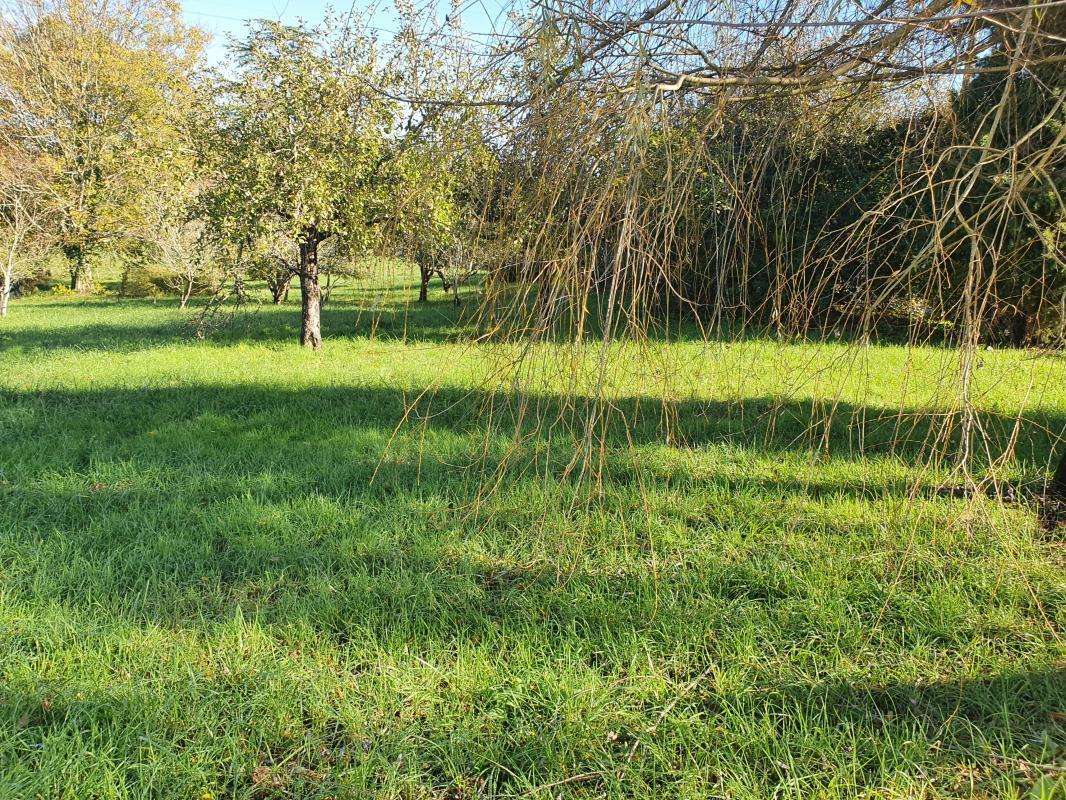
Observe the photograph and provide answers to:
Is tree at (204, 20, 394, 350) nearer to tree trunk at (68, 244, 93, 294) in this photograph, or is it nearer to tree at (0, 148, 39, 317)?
tree at (0, 148, 39, 317)

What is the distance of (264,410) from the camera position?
248 inches

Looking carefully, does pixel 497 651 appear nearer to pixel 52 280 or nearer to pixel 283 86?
pixel 283 86

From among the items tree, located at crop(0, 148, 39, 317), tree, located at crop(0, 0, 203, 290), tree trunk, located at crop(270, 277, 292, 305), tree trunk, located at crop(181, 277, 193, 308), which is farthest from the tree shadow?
tree, located at crop(0, 0, 203, 290)

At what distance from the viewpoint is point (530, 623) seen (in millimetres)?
2672

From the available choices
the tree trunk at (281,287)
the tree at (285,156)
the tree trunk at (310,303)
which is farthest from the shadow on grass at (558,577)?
the tree trunk at (310,303)

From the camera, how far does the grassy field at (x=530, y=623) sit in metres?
1.92

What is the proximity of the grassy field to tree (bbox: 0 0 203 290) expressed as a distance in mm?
17611

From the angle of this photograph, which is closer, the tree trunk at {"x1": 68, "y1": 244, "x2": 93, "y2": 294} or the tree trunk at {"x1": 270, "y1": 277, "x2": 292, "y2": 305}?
the tree trunk at {"x1": 270, "y1": 277, "x2": 292, "y2": 305}

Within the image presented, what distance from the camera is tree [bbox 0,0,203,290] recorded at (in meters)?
18.8

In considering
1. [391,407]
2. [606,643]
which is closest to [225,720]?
[606,643]

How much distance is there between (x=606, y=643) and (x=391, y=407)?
13.8ft

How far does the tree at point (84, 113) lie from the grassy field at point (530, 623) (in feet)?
57.8

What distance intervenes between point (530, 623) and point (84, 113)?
2435cm

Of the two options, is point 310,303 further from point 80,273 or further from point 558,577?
point 80,273
